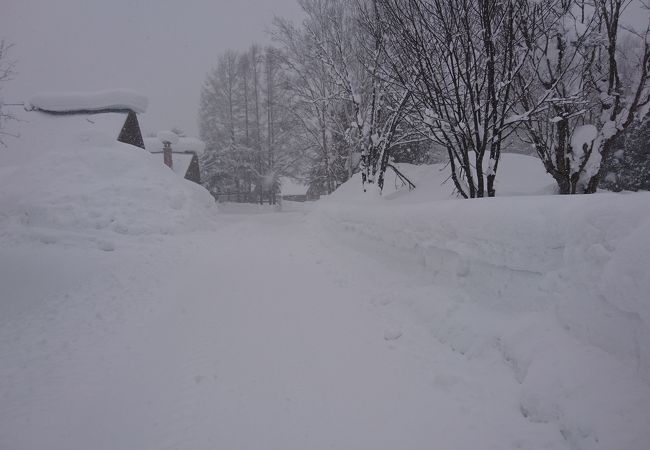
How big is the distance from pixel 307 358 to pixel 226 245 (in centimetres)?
602

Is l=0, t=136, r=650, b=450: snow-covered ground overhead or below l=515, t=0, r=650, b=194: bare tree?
below

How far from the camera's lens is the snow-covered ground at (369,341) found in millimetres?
1925

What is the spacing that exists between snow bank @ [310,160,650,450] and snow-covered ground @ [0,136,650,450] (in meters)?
0.01

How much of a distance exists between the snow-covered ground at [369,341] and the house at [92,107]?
38.2 feet

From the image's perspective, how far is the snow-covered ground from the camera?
75.8 inches

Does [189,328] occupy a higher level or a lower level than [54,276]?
lower

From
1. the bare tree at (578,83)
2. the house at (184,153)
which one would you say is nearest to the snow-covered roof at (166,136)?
the house at (184,153)

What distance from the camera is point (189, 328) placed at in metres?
4.28

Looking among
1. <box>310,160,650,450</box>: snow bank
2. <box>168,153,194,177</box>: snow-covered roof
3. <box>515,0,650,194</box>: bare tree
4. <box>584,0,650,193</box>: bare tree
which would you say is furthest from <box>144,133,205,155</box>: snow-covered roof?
<box>310,160,650,450</box>: snow bank

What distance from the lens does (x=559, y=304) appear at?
2.28 m

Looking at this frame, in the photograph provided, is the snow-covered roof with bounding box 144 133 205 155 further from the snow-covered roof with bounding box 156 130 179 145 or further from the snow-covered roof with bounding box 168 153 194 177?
the snow-covered roof with bounding box 156 130 179 145

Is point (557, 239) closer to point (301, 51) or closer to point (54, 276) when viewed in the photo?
point (54, 276)

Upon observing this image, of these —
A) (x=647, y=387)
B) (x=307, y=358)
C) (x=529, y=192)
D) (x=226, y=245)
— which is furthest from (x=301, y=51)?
(x=647, y=387)

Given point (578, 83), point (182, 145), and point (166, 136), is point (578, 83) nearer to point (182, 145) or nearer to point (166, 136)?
point (166, 136)
